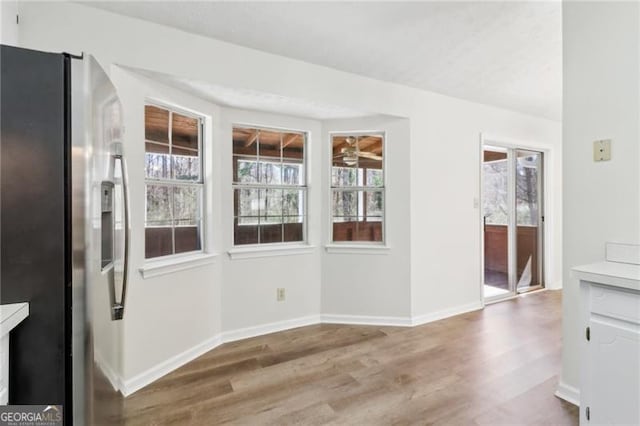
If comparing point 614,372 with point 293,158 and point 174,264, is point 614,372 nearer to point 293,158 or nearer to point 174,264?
point 174,264

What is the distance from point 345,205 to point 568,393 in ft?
7.65

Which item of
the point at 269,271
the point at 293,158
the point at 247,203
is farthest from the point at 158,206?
the point at 293,158

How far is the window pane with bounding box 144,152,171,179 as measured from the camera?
2.38m

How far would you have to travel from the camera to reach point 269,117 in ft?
10.2

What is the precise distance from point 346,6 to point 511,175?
11.3 feet

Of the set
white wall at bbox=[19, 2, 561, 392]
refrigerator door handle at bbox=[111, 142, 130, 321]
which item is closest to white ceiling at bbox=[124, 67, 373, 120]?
white wall at bbox=[19, 2, 561, 392]

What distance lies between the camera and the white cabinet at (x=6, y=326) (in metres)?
0.96

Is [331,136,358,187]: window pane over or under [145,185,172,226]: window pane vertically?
over

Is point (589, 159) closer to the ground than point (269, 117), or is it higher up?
closer to the ground

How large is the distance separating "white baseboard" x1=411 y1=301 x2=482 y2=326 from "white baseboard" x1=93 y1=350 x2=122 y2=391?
2658 millimetres

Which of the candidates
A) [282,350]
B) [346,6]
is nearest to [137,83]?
[346,6]

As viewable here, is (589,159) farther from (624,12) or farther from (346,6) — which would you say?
(346,6)

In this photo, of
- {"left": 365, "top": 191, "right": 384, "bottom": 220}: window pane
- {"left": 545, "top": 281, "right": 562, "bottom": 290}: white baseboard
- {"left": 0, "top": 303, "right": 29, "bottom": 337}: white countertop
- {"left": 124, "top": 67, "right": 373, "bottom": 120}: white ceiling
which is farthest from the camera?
{"left": 545, "top": 281, "right": 562, "bottom": 290}: white baseboard

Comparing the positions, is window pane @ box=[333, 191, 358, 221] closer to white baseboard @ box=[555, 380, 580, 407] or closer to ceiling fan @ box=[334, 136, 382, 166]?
ceiling fan @ box=[334, 136, 382, 166]
